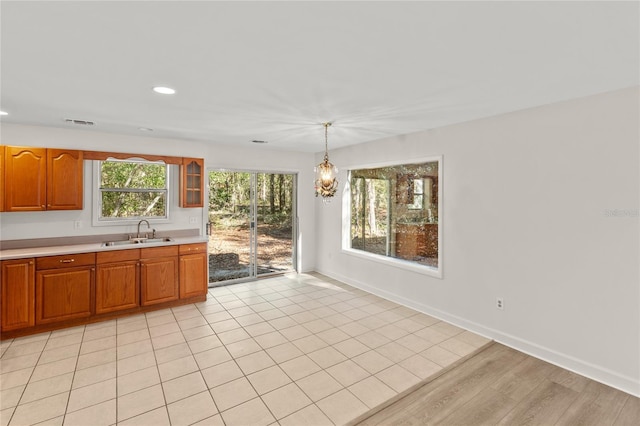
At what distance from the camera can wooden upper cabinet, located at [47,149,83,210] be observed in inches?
149

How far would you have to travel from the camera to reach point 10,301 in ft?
10.8

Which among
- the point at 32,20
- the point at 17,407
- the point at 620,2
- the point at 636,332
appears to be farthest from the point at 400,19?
the point at 17,407

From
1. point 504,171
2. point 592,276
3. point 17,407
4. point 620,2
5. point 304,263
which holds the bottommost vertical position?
point 17,407

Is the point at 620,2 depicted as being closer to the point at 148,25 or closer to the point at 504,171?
the point at 504,171

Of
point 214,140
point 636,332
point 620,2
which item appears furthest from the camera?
point 214,140

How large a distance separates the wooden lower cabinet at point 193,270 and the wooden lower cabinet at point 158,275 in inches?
3.6

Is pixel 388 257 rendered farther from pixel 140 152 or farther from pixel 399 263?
pixel 140 152

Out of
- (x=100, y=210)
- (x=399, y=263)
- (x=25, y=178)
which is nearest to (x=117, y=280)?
(x=100, y=210)

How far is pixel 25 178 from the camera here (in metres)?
3.62

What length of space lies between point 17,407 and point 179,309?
2.01 meters

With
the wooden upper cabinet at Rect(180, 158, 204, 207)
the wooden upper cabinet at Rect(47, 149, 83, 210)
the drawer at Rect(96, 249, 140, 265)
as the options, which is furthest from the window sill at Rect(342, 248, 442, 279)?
the wooden upper cabinet at Rect(47, 149, 83, 210)

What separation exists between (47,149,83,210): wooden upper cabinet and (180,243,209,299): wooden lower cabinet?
1418 mm

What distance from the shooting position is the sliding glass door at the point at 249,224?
5.33 m

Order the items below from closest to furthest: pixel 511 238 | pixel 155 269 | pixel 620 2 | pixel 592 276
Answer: pixel 620 2 < pixel 592 276 < pixel 511 238 < pixel 155 269
